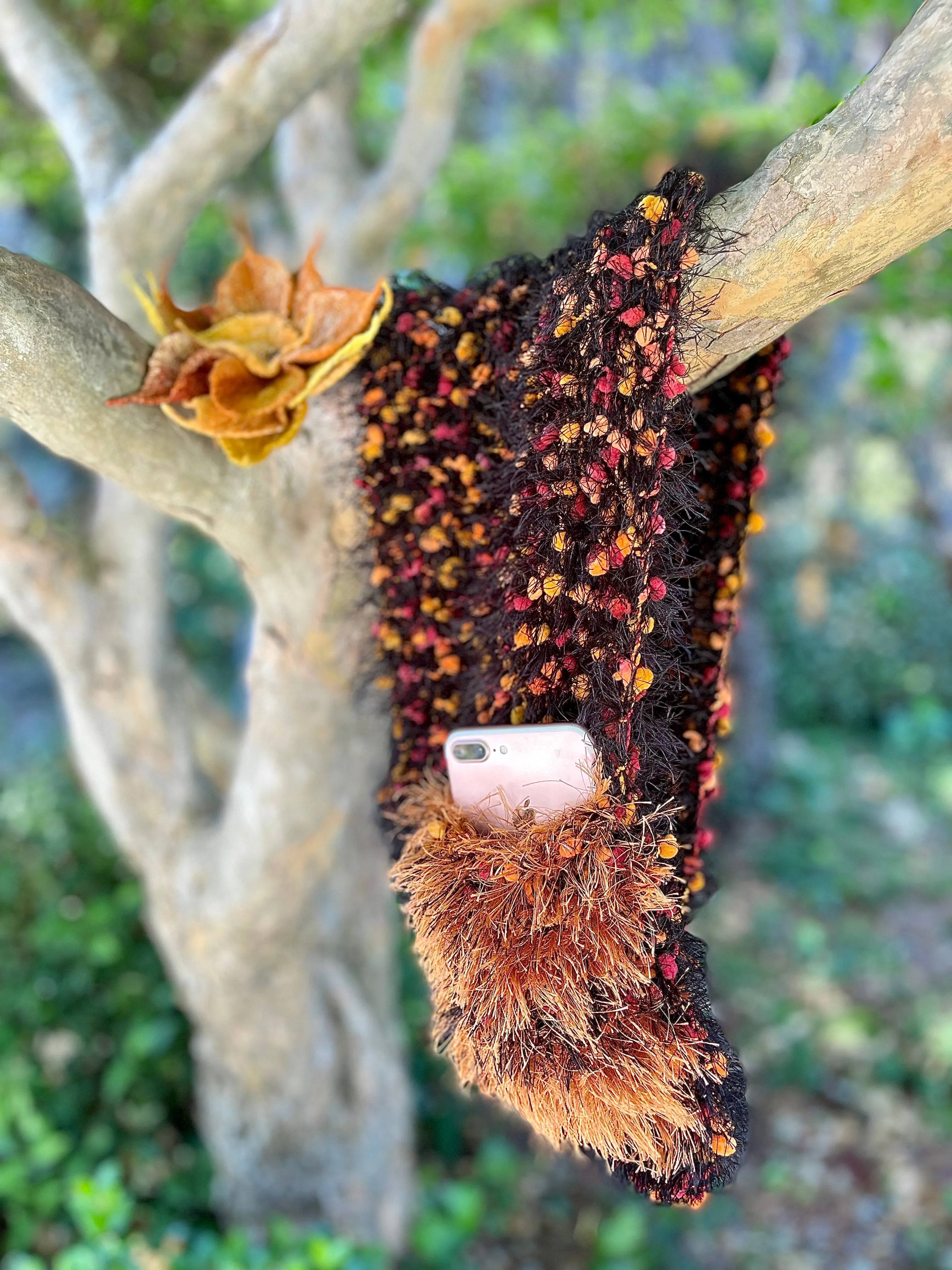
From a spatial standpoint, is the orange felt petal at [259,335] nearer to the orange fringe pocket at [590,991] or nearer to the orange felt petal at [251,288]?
the orange felt petal at [251,288]

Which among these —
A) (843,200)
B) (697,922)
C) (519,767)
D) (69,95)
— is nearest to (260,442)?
(519,767)

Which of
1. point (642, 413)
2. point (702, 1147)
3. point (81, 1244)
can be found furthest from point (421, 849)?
point (81, 1244)

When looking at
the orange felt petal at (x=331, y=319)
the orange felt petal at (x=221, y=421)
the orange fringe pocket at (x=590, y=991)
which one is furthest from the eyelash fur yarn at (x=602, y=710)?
the orange felt petal at (x=221, y=421)

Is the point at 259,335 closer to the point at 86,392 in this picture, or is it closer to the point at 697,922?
the point at 86,392

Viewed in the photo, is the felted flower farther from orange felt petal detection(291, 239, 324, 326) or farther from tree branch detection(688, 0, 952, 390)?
tree branch detection(688, 0, 952, 390)

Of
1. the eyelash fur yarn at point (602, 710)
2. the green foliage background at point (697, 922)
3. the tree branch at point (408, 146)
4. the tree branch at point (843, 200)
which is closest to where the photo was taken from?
the tree branch at point (843, 200)
